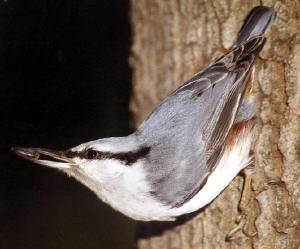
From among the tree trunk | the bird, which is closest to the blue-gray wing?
the bird

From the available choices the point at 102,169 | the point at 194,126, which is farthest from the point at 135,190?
the point at 194,126

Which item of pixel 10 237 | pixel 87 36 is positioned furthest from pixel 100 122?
pixel 10 237

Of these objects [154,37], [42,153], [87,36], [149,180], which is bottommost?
[149,180]

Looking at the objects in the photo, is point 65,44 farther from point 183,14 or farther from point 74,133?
point 183,14

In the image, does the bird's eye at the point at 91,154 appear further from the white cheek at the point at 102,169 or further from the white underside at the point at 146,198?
the white underside at the point at 146,198

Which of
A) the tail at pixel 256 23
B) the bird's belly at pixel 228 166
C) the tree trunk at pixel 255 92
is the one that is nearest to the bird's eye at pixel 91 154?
the bird's belly at pixel 228 166

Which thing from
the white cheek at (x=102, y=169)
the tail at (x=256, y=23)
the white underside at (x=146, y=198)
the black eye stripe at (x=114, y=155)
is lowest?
the white underside at (x=146, y=198)

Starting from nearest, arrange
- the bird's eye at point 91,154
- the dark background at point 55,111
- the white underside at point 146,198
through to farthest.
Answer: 1. the bird's eye at point 91,154
2. the white underside at point 146,198
3. the dark background at point 55,111
